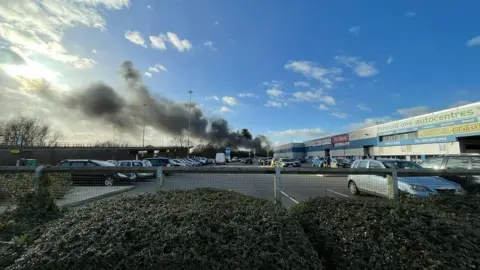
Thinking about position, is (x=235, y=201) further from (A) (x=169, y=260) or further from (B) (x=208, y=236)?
(A) (x=169, y=260)

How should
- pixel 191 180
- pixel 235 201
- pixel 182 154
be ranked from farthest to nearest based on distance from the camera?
pixel 182 154 → pixel 191 180 → pixel 235 201

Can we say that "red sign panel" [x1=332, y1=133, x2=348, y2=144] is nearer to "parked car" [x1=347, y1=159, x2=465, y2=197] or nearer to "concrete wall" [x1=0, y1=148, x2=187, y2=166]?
"concrete wall" [x1=0, y1=148, x2=187, y2=166]

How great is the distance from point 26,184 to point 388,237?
649 centimetres

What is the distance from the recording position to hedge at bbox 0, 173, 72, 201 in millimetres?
5184

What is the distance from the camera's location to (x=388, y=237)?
3.25m

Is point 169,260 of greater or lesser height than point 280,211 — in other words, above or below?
below

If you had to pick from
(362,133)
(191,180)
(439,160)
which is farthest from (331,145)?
(191,180)

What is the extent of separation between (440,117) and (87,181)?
40669 millimetres

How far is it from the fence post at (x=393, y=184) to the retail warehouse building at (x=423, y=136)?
104ft

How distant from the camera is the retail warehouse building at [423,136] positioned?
30.1m

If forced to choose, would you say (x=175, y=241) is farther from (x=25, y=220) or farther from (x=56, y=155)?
(x=56, y=155)

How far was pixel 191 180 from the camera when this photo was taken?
5535mm

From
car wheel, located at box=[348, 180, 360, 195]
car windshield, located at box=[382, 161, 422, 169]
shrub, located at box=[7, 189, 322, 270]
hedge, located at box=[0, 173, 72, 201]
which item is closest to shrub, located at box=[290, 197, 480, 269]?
shrub, located at box=[7, 189, 322, 270]

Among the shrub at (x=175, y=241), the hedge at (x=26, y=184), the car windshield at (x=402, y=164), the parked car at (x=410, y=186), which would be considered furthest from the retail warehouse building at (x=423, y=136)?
the hedge at (x=26, y=184)
